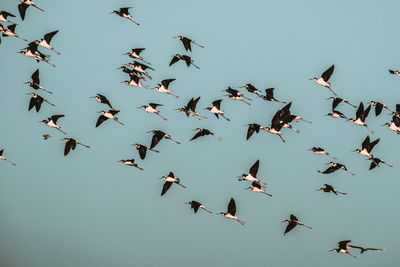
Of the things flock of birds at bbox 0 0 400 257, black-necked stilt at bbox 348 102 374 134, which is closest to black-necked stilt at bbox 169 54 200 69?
flock of birds at bbox 0 0 400 257

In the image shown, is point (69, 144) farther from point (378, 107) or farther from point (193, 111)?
point (378, 107)

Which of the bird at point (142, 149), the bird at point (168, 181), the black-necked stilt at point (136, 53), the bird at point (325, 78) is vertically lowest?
the bird at point (168, 181)

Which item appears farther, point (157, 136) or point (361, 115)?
point (157, 136)

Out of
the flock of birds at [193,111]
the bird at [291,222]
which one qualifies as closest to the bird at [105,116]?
the flock of birds at [193,111]

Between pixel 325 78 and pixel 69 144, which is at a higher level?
pixel 325 78

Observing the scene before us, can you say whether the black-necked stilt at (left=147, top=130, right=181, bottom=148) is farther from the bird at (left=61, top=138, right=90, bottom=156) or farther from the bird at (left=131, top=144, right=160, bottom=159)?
the bird at (left=61, top=138, right=90, bottom=156)

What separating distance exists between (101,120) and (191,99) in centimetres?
636

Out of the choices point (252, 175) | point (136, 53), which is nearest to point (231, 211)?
point (252, 175)

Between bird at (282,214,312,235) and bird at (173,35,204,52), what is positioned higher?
bird at (173,35,204,52)

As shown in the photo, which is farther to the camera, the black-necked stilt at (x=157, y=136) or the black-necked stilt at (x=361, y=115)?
the black-necked stilt at (x=157, y=136)

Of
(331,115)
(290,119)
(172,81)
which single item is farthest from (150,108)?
(331,115)

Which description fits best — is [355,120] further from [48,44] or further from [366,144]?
[48,44]

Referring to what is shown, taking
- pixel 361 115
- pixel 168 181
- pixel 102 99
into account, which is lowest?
pixel 168 181

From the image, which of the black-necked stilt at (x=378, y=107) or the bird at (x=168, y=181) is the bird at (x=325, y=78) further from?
the bird at (x=168, y=181)
